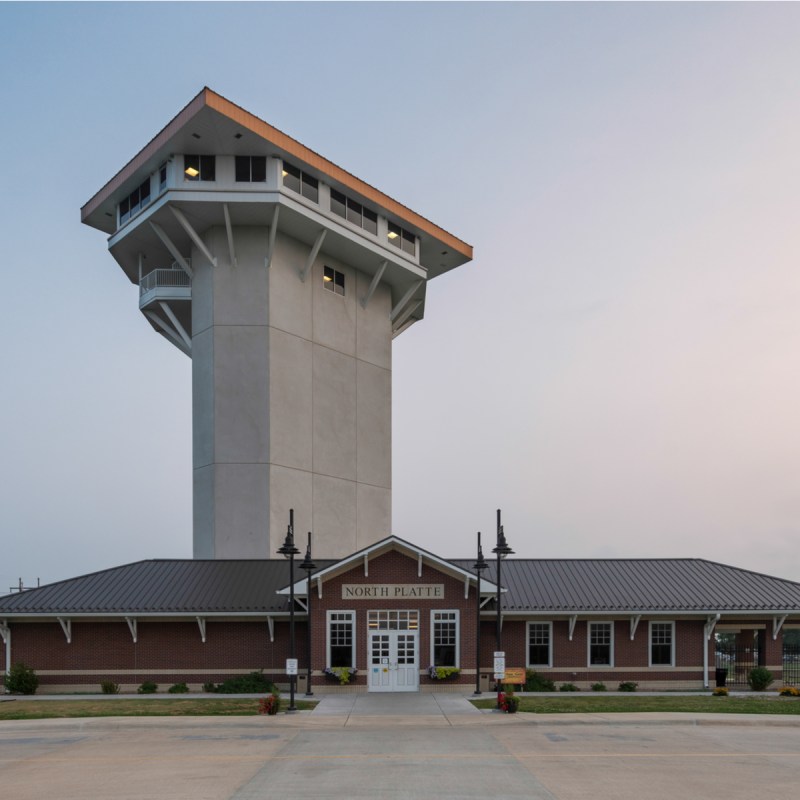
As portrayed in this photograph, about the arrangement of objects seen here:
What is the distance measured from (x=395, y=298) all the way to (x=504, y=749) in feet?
126

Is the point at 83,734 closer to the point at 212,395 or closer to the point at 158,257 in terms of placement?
the point at 212,395

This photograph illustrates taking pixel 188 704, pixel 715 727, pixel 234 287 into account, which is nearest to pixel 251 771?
pixel 188 704

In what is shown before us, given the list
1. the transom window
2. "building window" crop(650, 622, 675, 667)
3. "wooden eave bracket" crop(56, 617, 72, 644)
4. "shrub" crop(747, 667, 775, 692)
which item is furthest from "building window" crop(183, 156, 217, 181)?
"shrub" crop(747, 667, 775, 692)

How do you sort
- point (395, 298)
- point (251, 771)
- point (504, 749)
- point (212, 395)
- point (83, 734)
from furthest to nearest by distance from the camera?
point (395, 298)
point (212, 395)
point (83, 734)
point (504, 749)
point (251, 771)

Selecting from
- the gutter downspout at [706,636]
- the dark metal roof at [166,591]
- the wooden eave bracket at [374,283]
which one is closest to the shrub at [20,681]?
the dark metal roof at [166,591]

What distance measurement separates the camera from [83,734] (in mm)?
22766

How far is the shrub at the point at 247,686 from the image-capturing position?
3098cm

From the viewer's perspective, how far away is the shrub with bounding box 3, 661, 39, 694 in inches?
1239

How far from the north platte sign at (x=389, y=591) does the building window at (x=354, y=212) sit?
23555mm

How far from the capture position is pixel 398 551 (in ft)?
105

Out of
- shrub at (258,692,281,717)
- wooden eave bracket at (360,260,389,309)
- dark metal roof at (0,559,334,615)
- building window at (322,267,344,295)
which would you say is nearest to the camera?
shrub at (258,692,281,717)

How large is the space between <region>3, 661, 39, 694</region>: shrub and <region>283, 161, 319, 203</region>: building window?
1047 inches

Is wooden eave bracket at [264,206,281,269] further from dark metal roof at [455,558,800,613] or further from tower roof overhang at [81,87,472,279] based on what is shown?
dark metal roof at [455,558,800,613]

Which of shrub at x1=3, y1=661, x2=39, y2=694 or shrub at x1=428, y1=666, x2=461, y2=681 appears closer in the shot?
shrub at x1=428, y1=666, x2=461, y2=681
